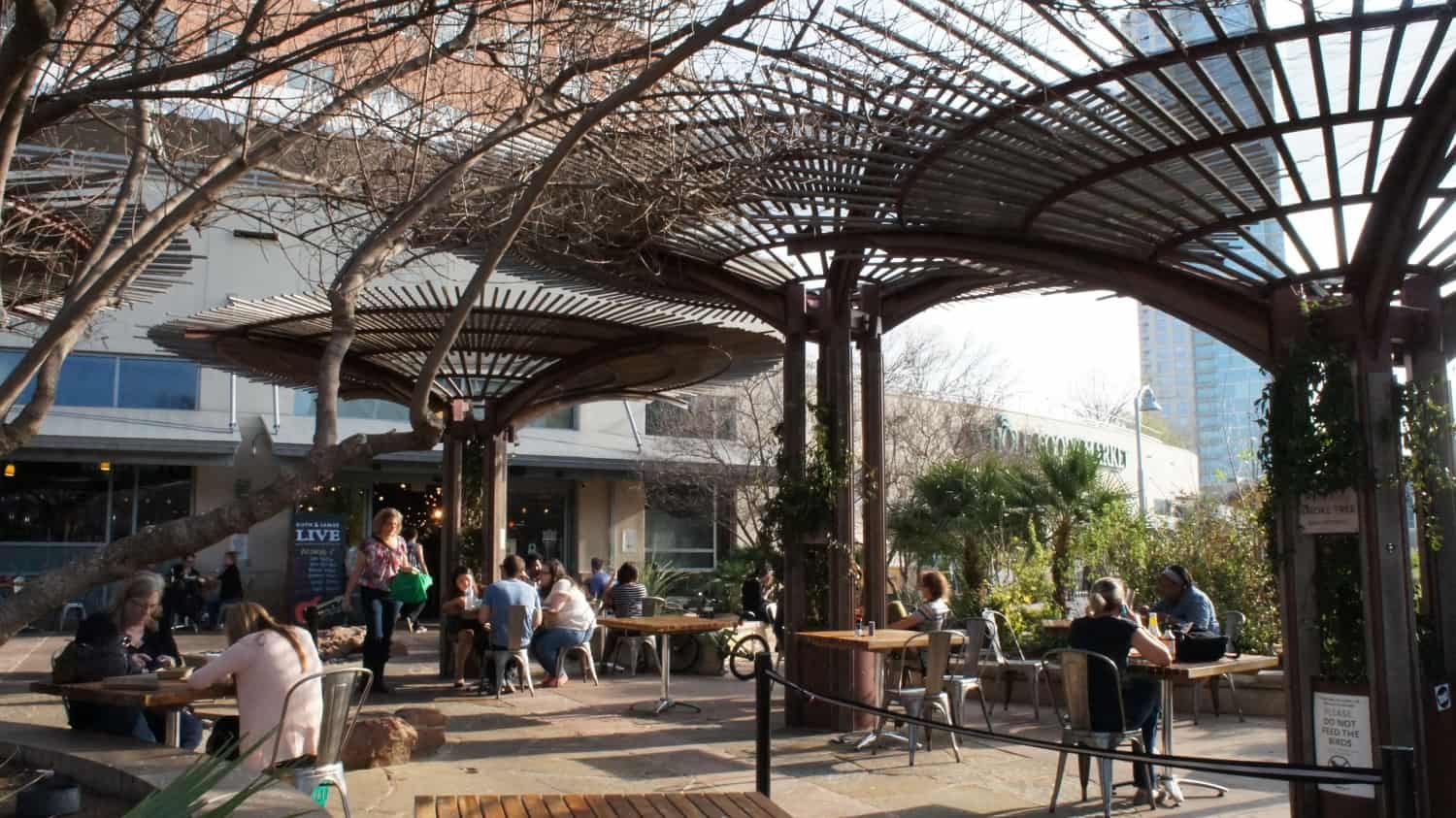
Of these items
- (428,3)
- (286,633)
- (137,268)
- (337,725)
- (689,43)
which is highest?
(428,3)

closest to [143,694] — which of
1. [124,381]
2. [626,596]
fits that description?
[626,596]

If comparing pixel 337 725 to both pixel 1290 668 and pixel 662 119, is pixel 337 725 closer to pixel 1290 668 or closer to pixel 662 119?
pixel 662 119

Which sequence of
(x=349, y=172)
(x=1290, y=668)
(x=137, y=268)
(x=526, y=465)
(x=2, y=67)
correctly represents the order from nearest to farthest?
(x=2, y=67) < (x=137, y=268) < (x=1290, y=668) < (x=349, y=172) < (x=526, y=465)

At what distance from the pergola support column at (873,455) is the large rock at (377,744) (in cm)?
390

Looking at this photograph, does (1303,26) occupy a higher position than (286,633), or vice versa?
(1303,26)

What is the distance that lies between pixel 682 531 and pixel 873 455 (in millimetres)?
18794

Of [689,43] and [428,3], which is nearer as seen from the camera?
[689,43]

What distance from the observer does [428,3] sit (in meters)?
5.71

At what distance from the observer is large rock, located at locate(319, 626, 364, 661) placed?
16078 millimetres

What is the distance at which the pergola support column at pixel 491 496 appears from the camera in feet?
46.9

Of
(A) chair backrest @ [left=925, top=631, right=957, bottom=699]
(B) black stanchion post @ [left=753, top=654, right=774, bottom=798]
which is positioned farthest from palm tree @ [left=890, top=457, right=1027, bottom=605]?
(B) black stanchion post @ [left=753, top=654, right=774, bottom=798]

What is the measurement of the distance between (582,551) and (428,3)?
21971 mm

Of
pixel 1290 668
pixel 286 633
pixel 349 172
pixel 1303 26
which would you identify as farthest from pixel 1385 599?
pixel 349 172

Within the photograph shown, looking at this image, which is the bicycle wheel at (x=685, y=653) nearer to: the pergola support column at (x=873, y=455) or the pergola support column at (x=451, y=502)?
the pergola support column at (x=451, y=502)
